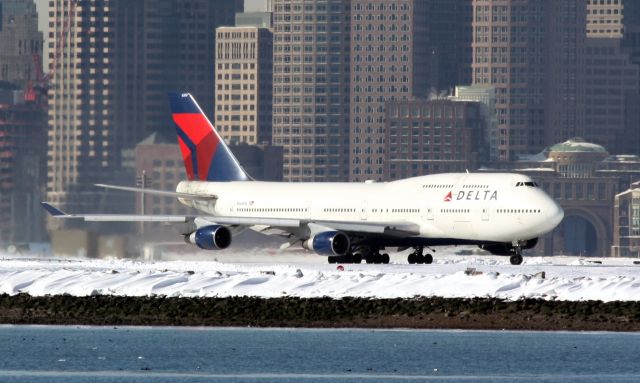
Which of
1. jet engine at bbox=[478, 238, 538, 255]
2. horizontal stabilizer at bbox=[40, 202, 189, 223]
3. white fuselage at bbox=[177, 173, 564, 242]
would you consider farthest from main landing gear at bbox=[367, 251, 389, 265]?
horizontal stabilizer at bbox=[40, 202, 189, 223]

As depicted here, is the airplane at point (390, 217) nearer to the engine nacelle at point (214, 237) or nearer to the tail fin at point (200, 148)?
the engine nacelle at point (214, 237)

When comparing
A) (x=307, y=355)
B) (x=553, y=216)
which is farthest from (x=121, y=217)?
(x=307, y=355)

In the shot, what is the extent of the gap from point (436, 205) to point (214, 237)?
11.7 metres

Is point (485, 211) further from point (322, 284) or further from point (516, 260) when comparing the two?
point (322, 284)

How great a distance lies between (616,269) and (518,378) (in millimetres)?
34971

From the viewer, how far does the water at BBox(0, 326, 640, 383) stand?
178ft

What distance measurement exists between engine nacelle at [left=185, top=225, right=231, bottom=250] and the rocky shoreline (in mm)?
24863

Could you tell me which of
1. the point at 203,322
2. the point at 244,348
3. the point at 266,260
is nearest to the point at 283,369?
the point at 244,348

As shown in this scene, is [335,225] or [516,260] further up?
[335,225]

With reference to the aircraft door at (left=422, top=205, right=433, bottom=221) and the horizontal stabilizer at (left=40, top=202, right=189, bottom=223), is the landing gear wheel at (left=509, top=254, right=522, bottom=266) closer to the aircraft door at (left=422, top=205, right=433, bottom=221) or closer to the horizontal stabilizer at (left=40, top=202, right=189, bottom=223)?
the aircraft door at (left=422, top=205, right=433, bottom=221)

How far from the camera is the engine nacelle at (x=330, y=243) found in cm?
9338

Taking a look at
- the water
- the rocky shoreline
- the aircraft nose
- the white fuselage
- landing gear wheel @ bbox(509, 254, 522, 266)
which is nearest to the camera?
the water

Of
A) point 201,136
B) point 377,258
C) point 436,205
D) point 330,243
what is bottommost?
point 377,258

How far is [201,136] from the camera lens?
11150cm
